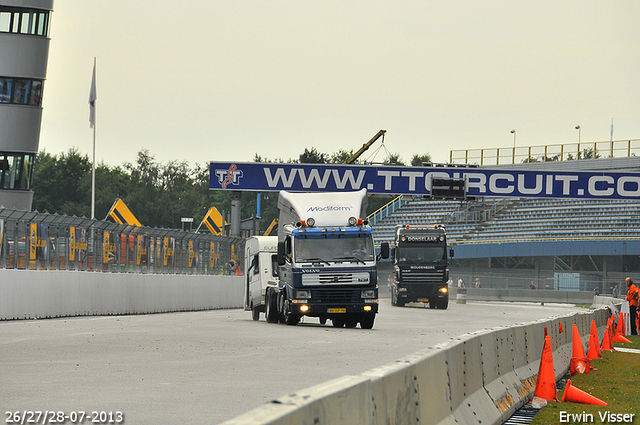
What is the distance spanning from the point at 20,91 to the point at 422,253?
20469mm

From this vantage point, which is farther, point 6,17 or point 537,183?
point 537,183

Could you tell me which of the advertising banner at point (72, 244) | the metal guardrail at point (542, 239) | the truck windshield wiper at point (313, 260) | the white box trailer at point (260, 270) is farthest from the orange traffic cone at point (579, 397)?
the metal guardrail at point (542, 239)

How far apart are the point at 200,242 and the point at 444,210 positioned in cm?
4426

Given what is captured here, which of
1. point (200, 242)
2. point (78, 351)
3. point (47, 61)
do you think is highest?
point (47, 61)

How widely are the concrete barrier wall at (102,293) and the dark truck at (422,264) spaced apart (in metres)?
8.45

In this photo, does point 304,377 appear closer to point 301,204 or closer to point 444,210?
point 301,204

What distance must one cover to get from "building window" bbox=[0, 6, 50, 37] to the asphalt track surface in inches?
1039

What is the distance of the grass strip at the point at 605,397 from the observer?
9.62 metres

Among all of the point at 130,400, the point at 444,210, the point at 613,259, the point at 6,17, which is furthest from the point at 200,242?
the point at 444,210

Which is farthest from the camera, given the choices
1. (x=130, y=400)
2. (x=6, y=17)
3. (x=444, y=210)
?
(x=444, y=210)

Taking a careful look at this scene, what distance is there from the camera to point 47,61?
45.6 meters

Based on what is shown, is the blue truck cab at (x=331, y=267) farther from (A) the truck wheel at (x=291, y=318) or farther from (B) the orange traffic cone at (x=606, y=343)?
(B) the orange traffic cone at (x=606, y=343)

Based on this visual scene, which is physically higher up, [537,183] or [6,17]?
[6,17]

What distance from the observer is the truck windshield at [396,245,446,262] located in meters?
41.9
